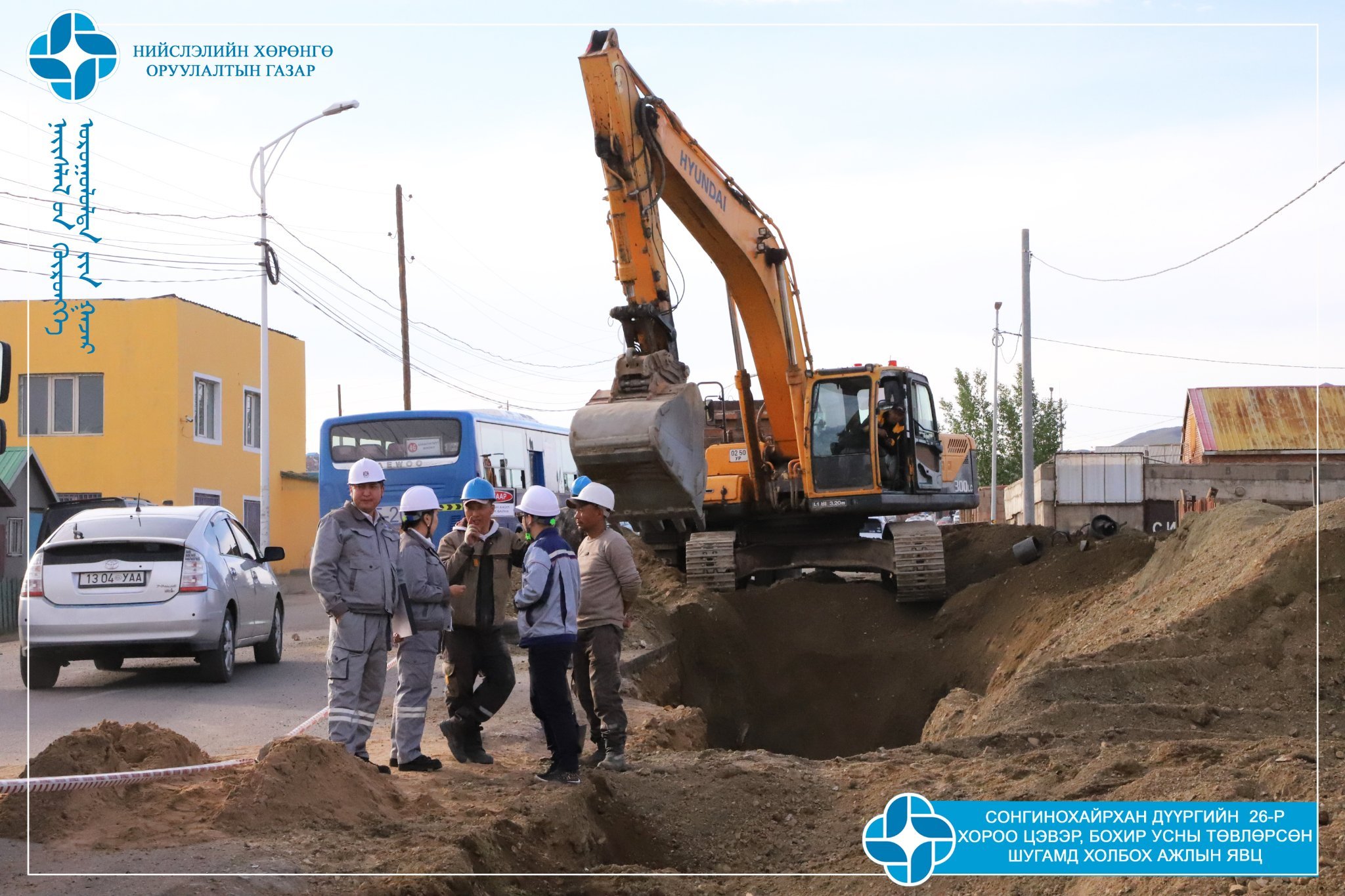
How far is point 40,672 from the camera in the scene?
12953 millimetres

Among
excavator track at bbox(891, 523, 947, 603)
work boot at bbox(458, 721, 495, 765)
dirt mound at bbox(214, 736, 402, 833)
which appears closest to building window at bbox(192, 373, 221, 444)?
excavator track at bbox(891, 523, 947, 603)

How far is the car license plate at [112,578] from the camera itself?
1254 centimetres

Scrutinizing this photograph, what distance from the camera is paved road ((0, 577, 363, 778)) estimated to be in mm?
10205

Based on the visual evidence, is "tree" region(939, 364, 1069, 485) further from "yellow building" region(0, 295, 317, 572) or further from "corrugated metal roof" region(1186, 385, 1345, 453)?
"yellow building" region(0, 295, 317, 572)

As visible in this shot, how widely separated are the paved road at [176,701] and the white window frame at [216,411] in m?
14.6

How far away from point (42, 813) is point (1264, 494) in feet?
67.8

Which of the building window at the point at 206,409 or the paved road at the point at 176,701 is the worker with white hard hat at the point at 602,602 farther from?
the building window at the point at 206,409

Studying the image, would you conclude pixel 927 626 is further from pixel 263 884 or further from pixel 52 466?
pixel 52 466

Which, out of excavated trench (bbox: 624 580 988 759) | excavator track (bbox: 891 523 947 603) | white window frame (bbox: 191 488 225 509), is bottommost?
excavated trench (bbox: 624 580 988 759)

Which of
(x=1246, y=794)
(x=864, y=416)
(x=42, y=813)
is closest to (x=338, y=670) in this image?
(x=42, y=813)

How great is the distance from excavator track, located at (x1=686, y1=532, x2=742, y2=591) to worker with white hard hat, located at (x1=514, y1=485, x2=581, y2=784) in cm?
963

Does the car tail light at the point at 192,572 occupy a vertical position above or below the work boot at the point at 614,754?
above

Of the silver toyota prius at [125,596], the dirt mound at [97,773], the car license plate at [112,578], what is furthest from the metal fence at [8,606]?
the dirt mound at [97,773]
